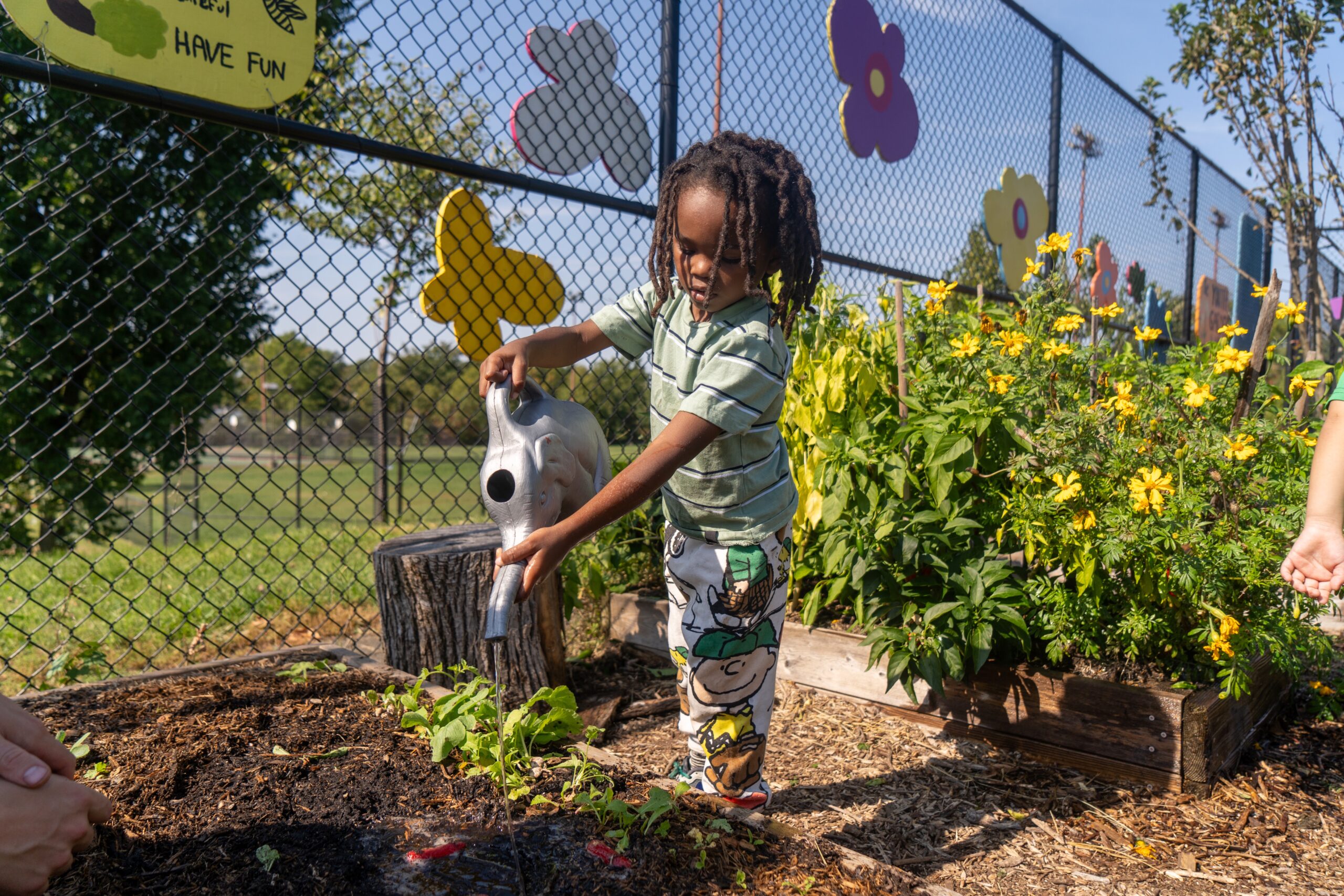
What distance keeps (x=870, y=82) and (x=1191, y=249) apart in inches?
242

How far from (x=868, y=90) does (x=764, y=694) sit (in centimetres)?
382

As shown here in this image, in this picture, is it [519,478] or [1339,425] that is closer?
[1339,425]

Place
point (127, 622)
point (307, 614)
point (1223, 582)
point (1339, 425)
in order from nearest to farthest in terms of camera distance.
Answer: point (1339, 425), point (1223, 582), point (307, 614), point (127, 622)

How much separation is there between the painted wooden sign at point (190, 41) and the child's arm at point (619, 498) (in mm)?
1806

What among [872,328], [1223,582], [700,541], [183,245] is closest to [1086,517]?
[1223,582]

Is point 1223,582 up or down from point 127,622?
up

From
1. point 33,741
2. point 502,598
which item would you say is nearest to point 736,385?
point 502,598

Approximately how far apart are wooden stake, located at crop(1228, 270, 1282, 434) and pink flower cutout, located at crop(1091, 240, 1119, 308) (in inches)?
193

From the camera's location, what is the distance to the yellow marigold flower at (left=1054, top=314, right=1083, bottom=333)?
2361mm

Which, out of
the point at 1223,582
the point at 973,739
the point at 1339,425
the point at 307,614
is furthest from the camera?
the point at 307,614

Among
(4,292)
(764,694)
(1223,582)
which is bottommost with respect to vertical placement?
(764,694)

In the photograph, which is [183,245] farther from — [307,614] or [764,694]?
[764,694]

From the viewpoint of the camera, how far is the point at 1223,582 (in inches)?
82.4

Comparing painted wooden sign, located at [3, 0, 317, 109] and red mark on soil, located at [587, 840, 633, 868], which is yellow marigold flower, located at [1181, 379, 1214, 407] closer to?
red mark on soil, located at [587, 840, 633, 868]
